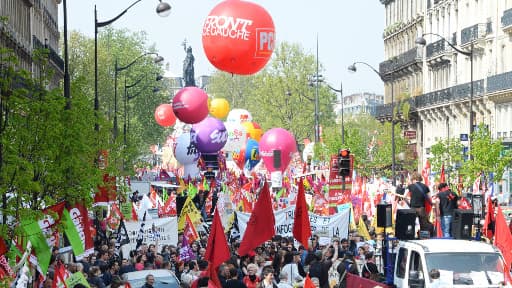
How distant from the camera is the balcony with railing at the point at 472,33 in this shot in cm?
7062

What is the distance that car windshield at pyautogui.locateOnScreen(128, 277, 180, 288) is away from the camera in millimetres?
21016

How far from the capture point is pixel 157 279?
21.2 metres

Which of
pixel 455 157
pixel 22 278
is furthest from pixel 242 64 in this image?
pixel 455 157

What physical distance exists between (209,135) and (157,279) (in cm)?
4927

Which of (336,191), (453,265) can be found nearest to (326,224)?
(336,191)

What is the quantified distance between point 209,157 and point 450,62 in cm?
1712

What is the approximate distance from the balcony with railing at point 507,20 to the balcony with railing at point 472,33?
13.5 feet

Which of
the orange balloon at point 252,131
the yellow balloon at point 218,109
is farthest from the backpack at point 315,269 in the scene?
the orange balloon at point 252,131

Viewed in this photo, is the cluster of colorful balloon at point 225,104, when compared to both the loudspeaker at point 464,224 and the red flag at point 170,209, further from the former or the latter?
the red flag at point 170,209

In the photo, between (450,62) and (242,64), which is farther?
(450,62)

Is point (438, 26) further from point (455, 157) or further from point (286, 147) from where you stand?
point (455, 157)

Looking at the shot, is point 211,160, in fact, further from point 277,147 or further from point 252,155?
point 252,155

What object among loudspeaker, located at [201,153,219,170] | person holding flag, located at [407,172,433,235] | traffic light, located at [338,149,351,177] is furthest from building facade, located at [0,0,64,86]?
person holding flag, located at [407,172,433,235]

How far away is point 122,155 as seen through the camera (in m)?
43.8
